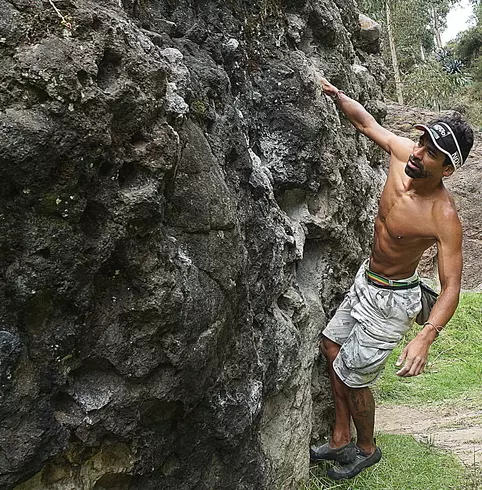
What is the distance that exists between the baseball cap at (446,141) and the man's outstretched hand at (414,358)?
3.10ft

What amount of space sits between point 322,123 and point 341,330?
47.9 inches

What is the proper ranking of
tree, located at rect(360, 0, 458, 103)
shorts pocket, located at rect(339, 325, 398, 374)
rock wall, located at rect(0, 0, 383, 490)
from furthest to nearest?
1. tree, located at rect(360, 0, 458, 103)
2. shorts pocket, located at rect(339, 325, 398, 374)
3. rock wall, located at rect(0, 0, 383, 490)

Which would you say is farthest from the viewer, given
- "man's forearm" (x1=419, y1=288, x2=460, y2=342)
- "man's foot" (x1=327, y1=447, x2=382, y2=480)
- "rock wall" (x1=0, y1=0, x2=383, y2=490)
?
"man's foot" (x1=327, y1=447, x2=382, y2=480)

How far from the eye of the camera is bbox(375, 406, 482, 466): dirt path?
4344 mm

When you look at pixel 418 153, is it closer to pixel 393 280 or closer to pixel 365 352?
pixel 393 280

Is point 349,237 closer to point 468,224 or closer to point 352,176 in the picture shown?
point 352,176

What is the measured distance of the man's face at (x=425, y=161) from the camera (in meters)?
3.23

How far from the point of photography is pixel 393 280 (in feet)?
11.8

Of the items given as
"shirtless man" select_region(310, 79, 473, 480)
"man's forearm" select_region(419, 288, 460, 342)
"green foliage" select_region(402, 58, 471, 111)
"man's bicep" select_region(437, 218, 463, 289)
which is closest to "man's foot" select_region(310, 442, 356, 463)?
"shirtless man" select_region(310, 79, 473, 480)

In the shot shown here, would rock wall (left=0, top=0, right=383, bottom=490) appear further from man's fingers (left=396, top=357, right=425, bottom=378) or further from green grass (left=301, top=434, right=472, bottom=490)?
man's fingers (left=396, top=357, right=425, bottom=378)

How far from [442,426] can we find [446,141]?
273cm

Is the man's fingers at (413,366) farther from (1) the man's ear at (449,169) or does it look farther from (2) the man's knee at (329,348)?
(1) the man's ear at (449,169)

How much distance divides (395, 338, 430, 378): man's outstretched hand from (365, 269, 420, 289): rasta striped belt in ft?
1.93

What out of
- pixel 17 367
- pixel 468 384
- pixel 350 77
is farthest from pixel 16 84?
pixel 468 384
